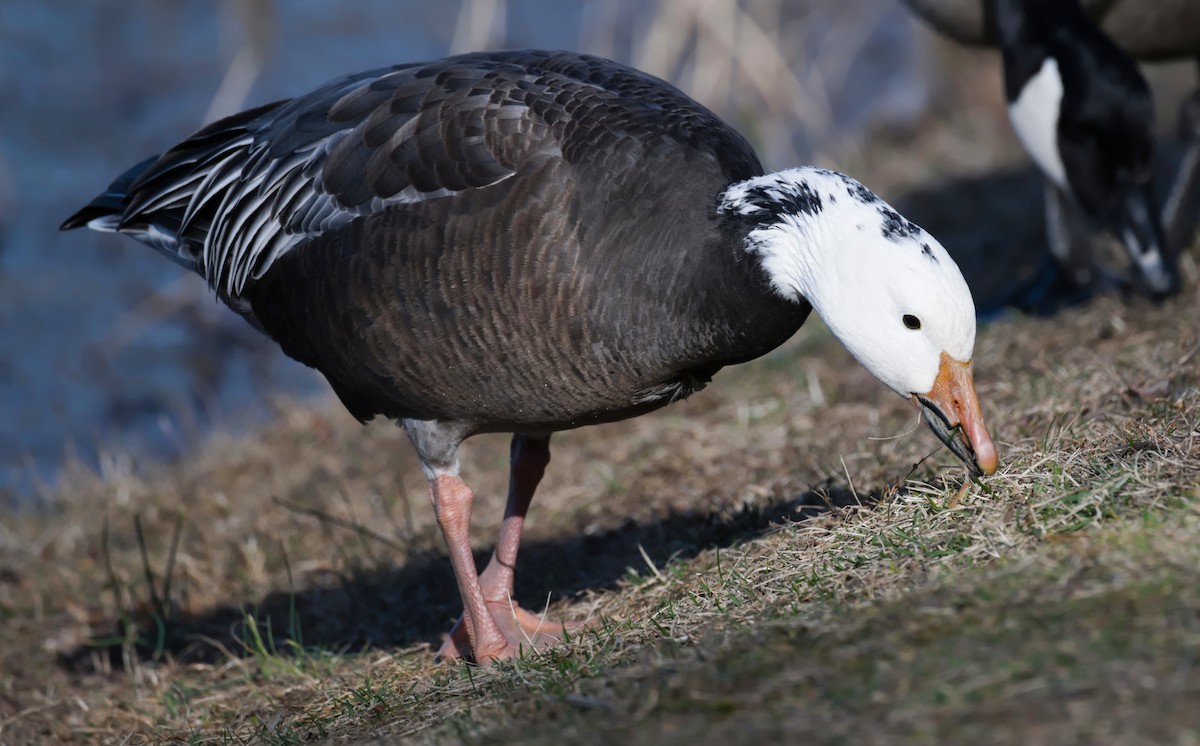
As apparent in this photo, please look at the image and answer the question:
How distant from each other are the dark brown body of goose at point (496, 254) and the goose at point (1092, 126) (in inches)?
125

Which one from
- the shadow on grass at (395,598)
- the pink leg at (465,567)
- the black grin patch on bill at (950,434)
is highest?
the black grin patch on bill at (950,434)

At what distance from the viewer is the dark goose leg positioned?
5.05 m

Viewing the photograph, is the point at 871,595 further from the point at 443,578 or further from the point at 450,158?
the point at 443,578

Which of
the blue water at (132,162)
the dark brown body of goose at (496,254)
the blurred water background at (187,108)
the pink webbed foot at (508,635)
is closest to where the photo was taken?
the dark brown body of goose at (496,254)

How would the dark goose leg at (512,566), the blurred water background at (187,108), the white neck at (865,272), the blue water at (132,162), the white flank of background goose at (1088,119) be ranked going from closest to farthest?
the white neck at (865,272) → the dark goose leg at (512,566) → the white flank of background goose at (1088,119) → the blurred water background at (187,108) → the blue water at (132,162)

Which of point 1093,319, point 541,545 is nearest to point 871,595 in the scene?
point 541,545

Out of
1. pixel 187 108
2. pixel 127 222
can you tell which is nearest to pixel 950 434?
pixel 127 222

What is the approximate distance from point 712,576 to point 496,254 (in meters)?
1.31

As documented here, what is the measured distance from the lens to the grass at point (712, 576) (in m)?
2.93

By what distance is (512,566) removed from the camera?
5.36 m

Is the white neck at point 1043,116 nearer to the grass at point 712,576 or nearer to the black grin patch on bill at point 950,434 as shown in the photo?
the grass at point 712,576

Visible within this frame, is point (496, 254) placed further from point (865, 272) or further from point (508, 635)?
point (508, 635)

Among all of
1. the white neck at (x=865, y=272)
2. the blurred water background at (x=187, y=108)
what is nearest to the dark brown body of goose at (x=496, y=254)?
the white neck at (x=865, y=272)

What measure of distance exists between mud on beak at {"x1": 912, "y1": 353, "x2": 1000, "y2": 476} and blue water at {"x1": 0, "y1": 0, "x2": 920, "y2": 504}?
6094 millimetres
